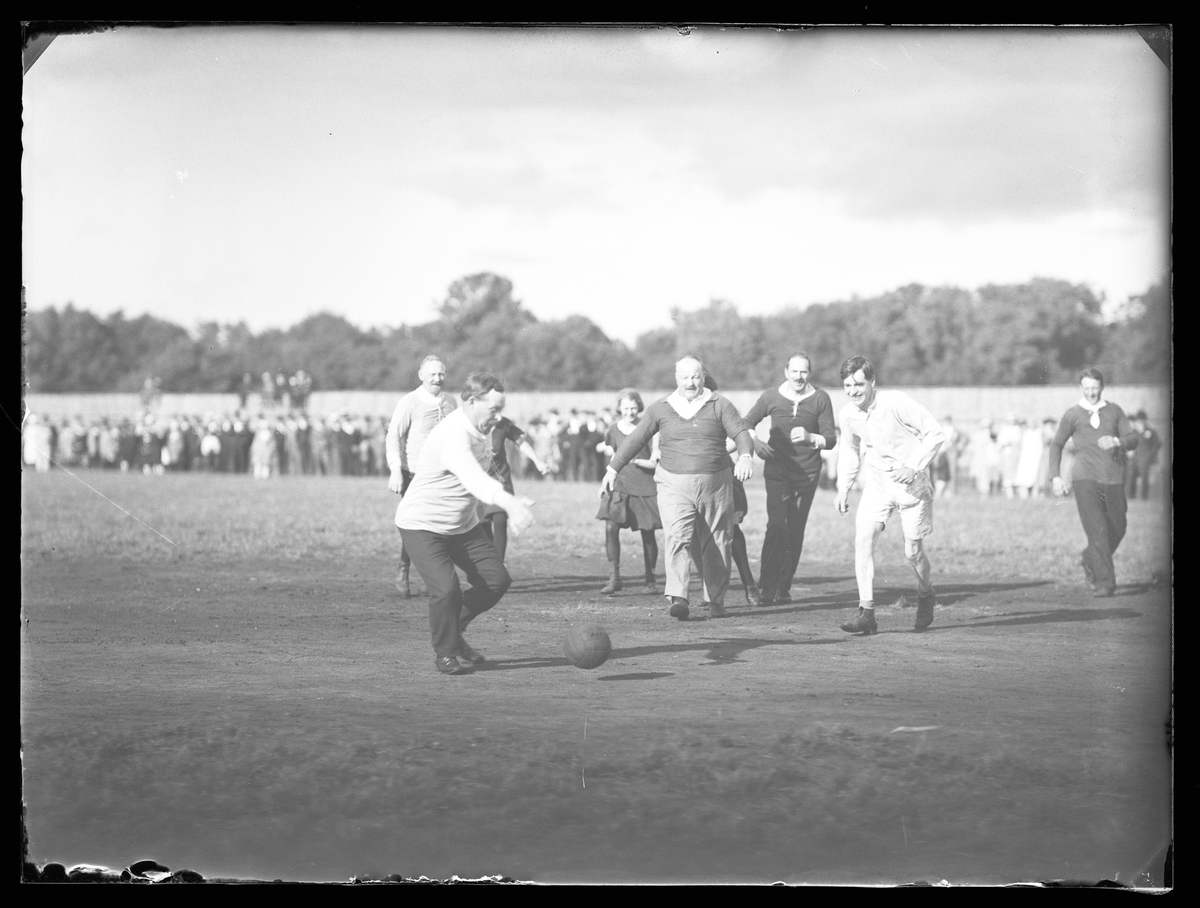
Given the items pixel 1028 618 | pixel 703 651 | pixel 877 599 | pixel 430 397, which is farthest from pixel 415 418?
pixel 1028 618

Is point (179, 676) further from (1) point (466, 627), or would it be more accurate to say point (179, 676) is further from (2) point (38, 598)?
(1) point (466, 627)

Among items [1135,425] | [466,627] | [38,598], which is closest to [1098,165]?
[1135,425]

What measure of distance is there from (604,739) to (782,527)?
114 inches

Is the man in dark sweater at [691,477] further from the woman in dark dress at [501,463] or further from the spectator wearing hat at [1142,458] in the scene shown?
the spectator wearing hat at [1142,458]

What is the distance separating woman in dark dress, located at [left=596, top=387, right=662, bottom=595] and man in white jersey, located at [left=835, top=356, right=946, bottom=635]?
158 cm

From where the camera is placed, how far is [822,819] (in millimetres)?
7254

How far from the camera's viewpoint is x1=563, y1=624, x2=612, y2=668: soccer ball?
825 cm

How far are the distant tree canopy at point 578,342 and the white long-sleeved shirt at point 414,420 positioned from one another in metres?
0.19

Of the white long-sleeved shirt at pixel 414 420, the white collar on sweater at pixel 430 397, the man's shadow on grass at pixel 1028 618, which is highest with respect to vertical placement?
the white collar on sweater at pixel 430 397

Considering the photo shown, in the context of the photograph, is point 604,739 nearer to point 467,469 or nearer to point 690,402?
point 467,469

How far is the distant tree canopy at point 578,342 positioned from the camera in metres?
8.73

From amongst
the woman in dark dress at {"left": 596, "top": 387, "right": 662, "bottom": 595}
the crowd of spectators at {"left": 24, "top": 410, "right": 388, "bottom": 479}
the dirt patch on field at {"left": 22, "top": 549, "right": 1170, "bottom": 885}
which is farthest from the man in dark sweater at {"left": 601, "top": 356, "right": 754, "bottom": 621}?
the crowd of spectators at {"left": 24, "top": 410, "right": 388, "bottom": 479}

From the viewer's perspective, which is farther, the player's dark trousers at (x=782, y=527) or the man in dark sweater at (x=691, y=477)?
the player's dark trousers at (x=782, y=527)

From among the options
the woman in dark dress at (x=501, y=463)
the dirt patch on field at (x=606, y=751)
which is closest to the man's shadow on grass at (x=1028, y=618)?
the dirt patch on field at (x=606, y=751)
